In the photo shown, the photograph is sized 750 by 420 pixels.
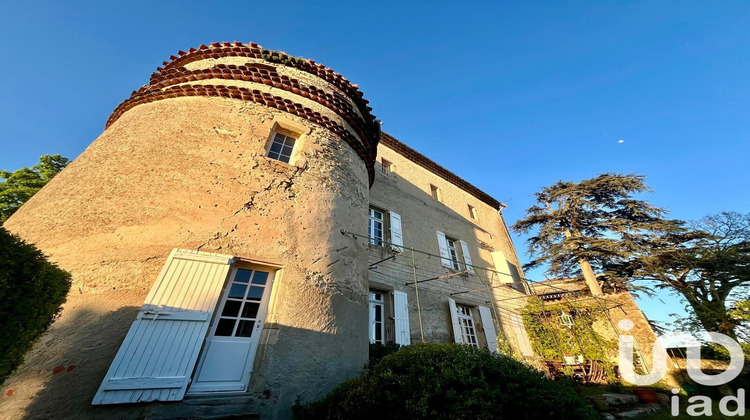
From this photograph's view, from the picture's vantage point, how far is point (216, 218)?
3855mm

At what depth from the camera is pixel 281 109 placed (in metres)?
5.48

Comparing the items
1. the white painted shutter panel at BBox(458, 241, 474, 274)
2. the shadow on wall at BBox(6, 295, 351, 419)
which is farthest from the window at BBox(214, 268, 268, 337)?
the white painted shutter panel at BBox(458, 241, 474, 274)

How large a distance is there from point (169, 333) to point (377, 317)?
486cm

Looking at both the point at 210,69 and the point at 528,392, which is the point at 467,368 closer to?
the point at 528,392

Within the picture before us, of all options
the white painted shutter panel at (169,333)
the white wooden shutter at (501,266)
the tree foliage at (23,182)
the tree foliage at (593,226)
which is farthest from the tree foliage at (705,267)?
the tree foliage at (23,182)

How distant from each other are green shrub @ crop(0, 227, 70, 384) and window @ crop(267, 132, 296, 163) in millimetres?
3183

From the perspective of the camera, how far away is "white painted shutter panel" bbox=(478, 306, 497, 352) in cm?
873

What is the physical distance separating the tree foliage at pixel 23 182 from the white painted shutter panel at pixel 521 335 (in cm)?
1867

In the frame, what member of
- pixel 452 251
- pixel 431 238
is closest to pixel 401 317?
pixel 431 238

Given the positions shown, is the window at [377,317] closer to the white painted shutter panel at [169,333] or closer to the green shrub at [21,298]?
the white painted shutter panel at [169,333]

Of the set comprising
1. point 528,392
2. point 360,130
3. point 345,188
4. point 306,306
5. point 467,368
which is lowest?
point 528,392

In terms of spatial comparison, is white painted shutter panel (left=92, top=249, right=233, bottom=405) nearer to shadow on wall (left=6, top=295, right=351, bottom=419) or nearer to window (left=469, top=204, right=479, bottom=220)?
shadow on wall (left=6, top=295, right=351, bottom=419)

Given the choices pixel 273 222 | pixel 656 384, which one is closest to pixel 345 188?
pixel 273 222

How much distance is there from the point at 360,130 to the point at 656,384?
11.2 m
